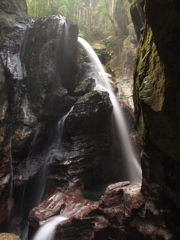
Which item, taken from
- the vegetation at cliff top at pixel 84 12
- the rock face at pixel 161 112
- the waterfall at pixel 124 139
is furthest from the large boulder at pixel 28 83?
the rock face at pixel 161 112

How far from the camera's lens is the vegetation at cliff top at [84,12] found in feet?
63.8

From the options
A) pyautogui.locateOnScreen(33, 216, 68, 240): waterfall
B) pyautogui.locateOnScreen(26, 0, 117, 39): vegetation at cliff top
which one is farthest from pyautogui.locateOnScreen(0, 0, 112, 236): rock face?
pyautogui.locateOnScreen(26, 0, 117, 39): vegetation at cliff top

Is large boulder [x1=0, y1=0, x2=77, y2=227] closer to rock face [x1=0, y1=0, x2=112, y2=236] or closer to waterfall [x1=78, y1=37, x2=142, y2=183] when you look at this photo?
rock face [x1=0, y1=0, x2=112, y2=236]

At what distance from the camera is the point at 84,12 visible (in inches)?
1118

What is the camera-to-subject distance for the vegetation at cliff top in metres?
19.4

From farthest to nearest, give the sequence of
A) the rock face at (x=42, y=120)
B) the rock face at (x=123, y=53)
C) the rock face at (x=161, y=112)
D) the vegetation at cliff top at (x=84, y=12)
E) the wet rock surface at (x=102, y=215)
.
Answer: the vegetation at cliff top at (x=84, y=12)
the rock face at (x=123, y=53)
the rock face at (x=42, y=120)
the wet rock surface at (x=102, y=215)
the rock face at (x=161, y=112)

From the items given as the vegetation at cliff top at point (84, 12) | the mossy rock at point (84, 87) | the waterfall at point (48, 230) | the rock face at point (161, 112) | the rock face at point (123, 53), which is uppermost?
the vegetation at cliff top at point (84, 12)

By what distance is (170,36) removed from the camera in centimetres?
292

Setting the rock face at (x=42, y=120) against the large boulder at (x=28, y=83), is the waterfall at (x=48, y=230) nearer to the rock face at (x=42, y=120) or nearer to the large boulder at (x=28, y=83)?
the rock face at (x=42, y=120)

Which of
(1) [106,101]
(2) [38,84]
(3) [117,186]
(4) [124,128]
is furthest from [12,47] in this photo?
(3) [117,186]

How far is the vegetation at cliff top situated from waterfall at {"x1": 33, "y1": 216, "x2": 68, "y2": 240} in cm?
1888

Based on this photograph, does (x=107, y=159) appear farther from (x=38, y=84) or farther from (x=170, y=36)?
(x=170, y=36)

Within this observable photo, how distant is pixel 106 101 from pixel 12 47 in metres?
6.74

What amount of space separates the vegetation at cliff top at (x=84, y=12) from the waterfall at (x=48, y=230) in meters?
18.9
